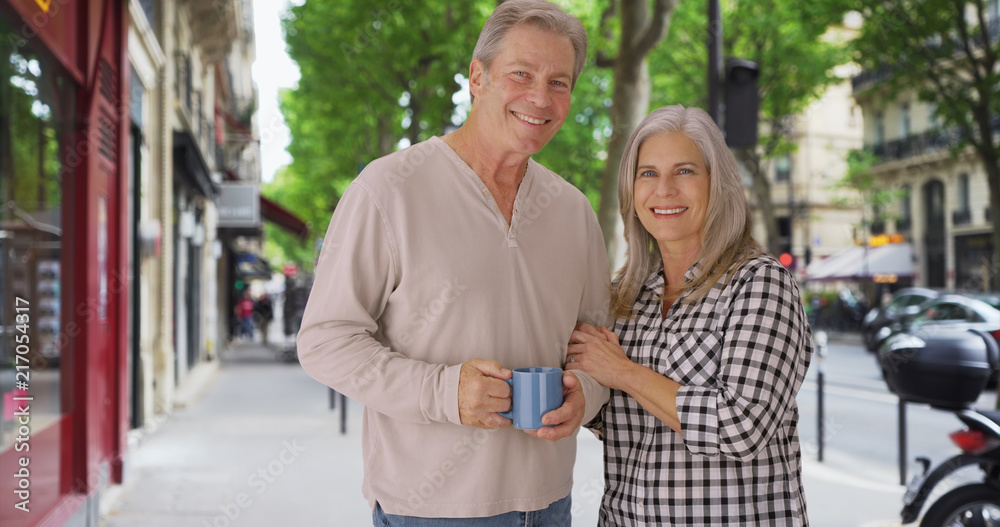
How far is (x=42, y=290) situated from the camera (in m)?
5.41

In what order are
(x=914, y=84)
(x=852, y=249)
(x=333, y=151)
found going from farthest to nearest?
(x=852, y=249)
(x=333, y=151)
(x=914, y=84)

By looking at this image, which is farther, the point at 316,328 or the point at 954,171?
the point at 954,171

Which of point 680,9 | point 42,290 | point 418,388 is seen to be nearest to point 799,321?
point 418,388

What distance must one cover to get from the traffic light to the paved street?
301 cm

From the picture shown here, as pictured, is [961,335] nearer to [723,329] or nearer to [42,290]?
[723,329]

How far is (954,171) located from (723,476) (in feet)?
116

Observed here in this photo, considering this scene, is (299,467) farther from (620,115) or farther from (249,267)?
(249,267)

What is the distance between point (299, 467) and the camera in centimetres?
774

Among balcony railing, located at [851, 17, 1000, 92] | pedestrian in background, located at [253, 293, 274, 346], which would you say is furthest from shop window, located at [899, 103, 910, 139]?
pedestrian in background, located at [253, 293, 274, 346]

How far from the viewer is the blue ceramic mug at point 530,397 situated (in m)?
2.05

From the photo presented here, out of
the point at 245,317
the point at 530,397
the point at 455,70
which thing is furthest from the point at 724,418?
the point at 245,317

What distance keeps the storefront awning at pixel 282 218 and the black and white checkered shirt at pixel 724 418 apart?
20.7 meters

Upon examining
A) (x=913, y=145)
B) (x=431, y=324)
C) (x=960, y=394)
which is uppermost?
(x=913, y=145)

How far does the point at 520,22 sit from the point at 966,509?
3.47m
